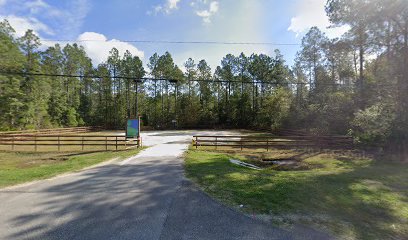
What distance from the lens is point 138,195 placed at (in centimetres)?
592

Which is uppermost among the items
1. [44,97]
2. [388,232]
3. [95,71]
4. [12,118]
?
[95,71]

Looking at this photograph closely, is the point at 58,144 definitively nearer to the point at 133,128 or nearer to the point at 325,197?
the point at 133,128

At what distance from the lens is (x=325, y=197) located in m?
6.04

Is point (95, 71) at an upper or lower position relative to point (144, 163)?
upper

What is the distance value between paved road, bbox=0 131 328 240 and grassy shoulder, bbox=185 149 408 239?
521 millimetres

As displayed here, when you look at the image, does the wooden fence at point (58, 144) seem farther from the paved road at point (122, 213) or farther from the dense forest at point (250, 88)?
the paved road at point (122, 213)

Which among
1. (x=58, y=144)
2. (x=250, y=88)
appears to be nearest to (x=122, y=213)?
(x=58, y=144)

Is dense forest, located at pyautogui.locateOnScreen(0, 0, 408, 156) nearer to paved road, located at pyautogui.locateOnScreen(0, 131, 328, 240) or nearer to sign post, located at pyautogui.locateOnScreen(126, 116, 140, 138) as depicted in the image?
sign post, located at pyautogui.locateOnScreen(126, 116, 140, 138)

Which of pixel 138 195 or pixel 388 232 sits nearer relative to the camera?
pixel 388 232

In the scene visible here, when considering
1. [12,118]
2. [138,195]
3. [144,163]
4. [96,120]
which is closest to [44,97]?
[12,118]

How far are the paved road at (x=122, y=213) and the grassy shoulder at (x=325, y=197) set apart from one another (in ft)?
1.71

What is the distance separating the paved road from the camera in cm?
396

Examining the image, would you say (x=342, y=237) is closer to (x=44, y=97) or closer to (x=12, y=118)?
(x=12, y=118)

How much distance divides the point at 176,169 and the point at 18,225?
5176 mm
